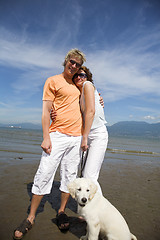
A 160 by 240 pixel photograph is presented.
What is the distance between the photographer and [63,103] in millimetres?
3260

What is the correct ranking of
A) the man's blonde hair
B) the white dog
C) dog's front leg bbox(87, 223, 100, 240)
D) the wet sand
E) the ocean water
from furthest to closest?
the ocean water, the man's blonde hair, the wet sand, dog's front leg bbox(87, 223, 100, 240), the white dog

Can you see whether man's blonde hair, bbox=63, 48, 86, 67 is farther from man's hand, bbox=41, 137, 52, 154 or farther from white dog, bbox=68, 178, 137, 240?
white dog, bbox=68, 178, 137, 240

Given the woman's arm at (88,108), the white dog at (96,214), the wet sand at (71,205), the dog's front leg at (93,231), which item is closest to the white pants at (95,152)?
the woman's arm at (88,108)

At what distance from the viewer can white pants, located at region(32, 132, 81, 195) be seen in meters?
3.06

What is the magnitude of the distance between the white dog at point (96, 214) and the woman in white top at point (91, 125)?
0.52m

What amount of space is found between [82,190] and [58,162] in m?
0.73

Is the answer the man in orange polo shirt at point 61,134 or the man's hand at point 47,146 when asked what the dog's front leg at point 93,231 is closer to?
the man in orange polo shirt at point 61,134

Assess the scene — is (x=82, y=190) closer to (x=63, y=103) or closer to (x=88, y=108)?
(x=88, y=108)

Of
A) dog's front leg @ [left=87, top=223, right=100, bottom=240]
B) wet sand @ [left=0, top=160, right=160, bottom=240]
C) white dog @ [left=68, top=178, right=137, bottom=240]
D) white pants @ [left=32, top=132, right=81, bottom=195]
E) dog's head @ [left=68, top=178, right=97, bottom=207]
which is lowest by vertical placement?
Answer: wet sand @ [left=0, top=160, right=160, bottom=240]

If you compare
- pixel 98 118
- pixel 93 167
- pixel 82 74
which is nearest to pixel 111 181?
pixel 93 167

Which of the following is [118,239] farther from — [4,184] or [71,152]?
[4,184]

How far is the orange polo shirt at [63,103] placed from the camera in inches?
124

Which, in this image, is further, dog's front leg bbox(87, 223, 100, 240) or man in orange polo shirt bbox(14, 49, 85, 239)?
man in orange polo shirt bbox(14, 49, 85, 239)

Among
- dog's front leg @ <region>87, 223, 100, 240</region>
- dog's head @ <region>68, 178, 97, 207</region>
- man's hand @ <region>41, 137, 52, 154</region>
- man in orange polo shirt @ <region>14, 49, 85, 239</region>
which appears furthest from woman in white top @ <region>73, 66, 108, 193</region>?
dog's front leg @ <region>87, 223, 100, 240</region>
